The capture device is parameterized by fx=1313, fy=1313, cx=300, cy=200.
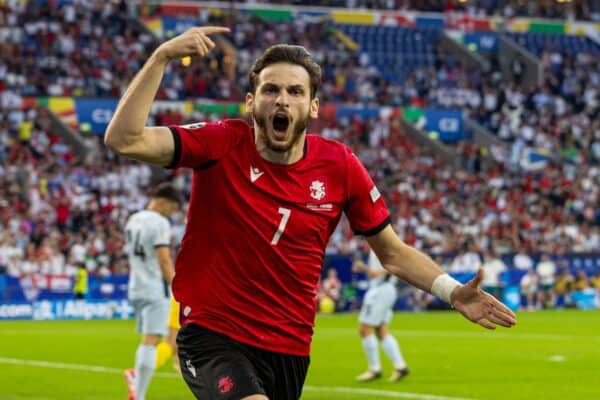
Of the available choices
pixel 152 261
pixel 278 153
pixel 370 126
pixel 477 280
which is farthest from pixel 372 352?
pixel 370 126

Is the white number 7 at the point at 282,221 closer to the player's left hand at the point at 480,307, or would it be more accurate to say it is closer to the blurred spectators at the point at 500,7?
the player's left hand at the point at 480,307

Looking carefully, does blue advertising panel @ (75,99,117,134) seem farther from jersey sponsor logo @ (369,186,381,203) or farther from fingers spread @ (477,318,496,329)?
fingers spread @ (477,318,496,329)

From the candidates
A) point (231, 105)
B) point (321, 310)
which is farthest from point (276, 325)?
point (231, 105)

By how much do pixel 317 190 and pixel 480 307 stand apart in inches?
39.6

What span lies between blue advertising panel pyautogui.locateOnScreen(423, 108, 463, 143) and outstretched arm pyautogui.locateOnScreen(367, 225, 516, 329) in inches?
1611

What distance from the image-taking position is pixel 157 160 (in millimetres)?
6016

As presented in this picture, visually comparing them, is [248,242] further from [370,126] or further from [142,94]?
[370,126]

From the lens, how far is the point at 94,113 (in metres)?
41.2

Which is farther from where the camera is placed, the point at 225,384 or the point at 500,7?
the point at 500,7

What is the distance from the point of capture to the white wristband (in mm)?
6711

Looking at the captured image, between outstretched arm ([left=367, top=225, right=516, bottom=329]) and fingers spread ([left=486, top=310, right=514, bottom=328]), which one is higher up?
outstretched arm ([left=367, top=225, right=516, bottom=329])

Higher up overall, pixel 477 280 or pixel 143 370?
pixel 477 280

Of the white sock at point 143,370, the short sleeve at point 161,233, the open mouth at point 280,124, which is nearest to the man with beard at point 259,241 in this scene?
the open mouth at point 280,124

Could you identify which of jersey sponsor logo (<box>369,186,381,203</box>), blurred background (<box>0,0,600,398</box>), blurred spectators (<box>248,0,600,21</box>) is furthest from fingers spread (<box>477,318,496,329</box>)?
blurred spectators (<box>248,0,600,21</box>)
